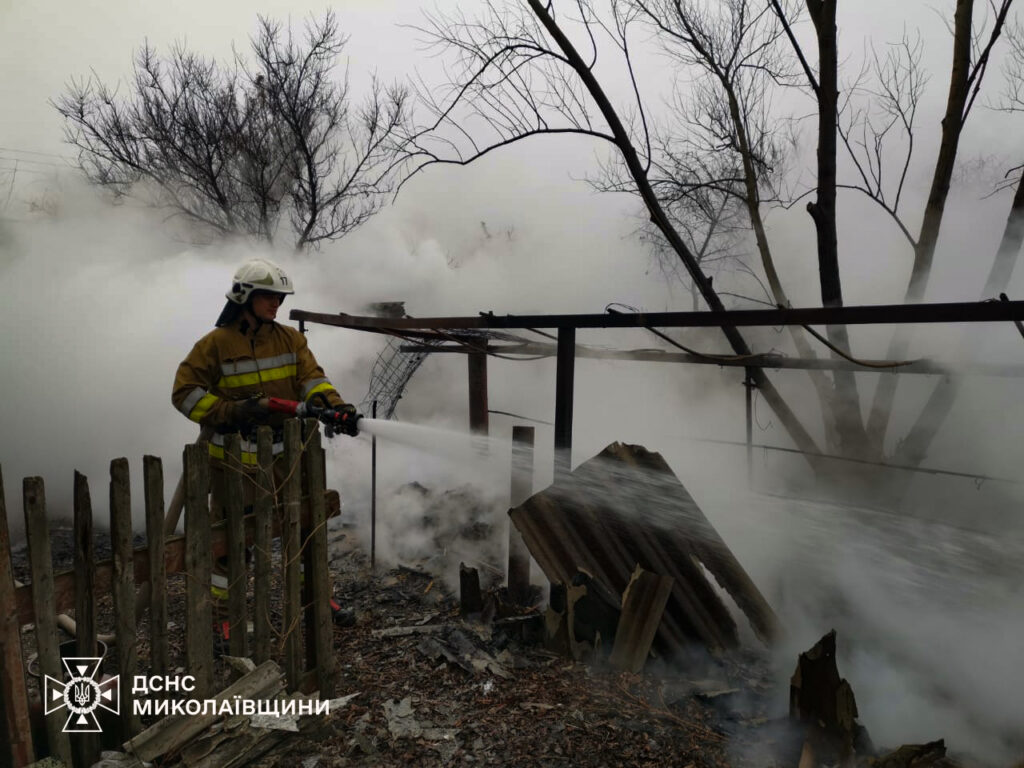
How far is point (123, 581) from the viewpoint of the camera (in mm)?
2650

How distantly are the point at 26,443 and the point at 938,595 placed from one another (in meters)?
12.1

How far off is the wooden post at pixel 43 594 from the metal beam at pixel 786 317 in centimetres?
293

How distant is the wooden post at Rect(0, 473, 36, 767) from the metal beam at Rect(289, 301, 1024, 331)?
10.1 feet

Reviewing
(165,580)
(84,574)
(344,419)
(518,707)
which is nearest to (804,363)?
(518,707)

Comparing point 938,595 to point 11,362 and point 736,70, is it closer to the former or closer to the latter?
point 736,70

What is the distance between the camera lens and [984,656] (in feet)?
12.1

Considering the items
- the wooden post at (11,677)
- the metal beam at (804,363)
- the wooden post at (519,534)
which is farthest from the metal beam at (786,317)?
the wooden post at (11,677)

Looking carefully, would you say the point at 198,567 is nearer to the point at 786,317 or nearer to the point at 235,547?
the point at 235,547

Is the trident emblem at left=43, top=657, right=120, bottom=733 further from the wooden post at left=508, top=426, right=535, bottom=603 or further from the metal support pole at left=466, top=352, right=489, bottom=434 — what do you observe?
the metal support pole at left=466, top=352, right=489, bottom=434

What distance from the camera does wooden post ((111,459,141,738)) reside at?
8.52 ft

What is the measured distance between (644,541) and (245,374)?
9.43 ft

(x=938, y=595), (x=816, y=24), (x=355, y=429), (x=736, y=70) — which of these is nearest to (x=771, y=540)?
(x=938, y=595)

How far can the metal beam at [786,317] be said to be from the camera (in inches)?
113

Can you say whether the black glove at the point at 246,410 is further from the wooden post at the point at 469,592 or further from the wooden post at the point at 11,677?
the wooden post at the point at 469,592
